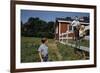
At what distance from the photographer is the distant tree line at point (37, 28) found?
1.85 meters

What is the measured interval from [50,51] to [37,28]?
285mm

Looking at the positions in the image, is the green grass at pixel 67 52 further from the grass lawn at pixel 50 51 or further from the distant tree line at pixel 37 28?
the distant tree line at pixel 37 28

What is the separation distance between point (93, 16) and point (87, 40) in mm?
289

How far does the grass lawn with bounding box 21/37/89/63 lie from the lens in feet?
6.05

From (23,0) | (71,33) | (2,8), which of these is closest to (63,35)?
(71,33)

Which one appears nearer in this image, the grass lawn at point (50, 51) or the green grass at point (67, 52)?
the grass lawn at point (50, 51)

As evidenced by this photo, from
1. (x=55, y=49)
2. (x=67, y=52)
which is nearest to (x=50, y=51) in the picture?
(x=55, y=49)

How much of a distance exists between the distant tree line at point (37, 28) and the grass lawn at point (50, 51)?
5cm

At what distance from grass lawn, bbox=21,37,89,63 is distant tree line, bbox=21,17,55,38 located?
52 millimetres

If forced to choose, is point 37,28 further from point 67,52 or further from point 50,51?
point 67,52

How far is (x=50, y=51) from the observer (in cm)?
193

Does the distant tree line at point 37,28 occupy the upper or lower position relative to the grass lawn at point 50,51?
→ upper

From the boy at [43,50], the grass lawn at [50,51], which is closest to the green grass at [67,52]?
the grass lawn at [50,51]

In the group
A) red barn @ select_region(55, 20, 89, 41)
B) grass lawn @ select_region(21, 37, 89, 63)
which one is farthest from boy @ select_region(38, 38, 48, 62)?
red barn @ select_region(55, 20, 89, 41)
